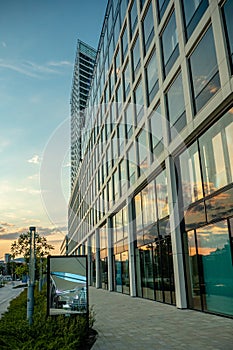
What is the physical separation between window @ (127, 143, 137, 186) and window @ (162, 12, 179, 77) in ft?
26.2

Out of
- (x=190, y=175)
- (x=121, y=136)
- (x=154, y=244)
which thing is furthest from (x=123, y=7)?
(x=154, y=244)

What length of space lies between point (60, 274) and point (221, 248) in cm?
639

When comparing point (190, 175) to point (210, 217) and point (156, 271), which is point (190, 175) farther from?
point (156, 271)

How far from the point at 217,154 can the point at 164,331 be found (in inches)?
274

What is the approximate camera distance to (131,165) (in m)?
25.4

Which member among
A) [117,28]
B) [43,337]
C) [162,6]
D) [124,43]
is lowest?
[43,337]

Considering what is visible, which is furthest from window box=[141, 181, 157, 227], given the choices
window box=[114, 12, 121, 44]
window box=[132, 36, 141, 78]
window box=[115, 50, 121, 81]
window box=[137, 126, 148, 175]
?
window box=[114, 12, 121, 44]

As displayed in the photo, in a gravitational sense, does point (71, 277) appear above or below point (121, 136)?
below

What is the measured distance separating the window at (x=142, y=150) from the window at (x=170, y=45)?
508 cm

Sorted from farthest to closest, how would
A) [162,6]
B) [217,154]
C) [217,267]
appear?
[162,6], [217,154], [217,267]

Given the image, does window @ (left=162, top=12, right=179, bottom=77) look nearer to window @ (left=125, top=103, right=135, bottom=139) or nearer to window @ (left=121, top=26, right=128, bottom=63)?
window @ (left=125, top=103, right=135, bottom=139)

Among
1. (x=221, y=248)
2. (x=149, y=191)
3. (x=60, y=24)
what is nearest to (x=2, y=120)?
(x=60, y=24)

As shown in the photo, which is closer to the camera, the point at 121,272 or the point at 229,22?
the point at 229,22

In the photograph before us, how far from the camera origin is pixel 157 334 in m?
9.93
